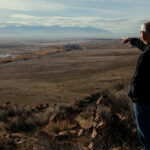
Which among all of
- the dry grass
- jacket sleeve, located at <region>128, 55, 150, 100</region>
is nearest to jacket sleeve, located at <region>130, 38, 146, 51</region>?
jacket sleeve, located at <region>128, 55, 150, 100</region>

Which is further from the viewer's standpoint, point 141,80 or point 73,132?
point 73,132

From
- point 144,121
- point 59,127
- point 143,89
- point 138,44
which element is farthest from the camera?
point 59,127

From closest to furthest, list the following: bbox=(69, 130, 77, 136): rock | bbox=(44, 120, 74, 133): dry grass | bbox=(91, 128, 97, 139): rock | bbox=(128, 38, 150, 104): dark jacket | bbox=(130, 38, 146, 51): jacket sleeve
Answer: bbox=(128, 38, 150, 104): dark jacket
bbox=(130, 38, 146, 51): jacket sleeve
bbox=(91, 128, 97, 139): rock
bbox=(69, 130, 77, 136): rock
bbox=(44, 120, 74, 133): dry grass


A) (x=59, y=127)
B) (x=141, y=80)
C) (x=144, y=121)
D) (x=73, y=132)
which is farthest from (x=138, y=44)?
(x=59, y=127)

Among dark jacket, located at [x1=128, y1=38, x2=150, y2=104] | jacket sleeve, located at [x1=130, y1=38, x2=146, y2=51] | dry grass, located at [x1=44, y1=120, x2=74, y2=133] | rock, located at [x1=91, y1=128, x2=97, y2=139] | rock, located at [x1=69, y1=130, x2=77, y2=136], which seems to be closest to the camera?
dark jacket, located at [x1=128, y1=38, x2=150, y2=104]

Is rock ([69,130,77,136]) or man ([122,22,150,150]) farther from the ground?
man ([122,22,150,150])

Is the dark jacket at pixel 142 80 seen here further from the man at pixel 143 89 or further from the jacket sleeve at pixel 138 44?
the jacket sleeve at pixel 138 44

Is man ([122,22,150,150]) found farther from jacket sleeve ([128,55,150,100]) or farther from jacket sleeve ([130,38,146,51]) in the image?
jacket sleeve ([130,38,146,51])

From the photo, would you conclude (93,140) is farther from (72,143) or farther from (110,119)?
(110,119)

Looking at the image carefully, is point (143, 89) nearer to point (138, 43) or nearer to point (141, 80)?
point (141, 80)

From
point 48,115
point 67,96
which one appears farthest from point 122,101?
point 67,96

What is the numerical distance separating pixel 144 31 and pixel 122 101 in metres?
4.27

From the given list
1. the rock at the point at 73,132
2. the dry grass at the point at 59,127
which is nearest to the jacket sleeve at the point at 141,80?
the rock at the point at 73,132

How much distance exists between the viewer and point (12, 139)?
17.5 feet
